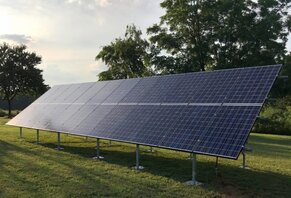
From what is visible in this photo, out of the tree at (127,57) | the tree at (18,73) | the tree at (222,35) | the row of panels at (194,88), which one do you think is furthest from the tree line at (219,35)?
the tree at (18,73)

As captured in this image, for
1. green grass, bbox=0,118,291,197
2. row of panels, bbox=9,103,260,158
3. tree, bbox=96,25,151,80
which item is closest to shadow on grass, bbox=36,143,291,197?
green grass, bbox=0,118,291,197

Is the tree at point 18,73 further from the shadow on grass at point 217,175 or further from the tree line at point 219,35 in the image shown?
the shadow on grass at point 217,175

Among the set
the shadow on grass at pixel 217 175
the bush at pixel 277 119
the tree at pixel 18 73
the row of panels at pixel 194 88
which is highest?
the tree at pixel 18 73

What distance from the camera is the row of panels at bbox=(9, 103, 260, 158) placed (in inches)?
377

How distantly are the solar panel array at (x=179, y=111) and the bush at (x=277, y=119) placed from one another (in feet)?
56.3

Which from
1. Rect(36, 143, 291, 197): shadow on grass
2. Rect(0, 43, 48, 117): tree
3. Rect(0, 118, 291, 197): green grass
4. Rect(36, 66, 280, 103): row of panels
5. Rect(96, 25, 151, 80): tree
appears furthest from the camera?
Rect(0, 43, 48, 117): tree

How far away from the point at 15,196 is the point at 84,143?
10.4 meters

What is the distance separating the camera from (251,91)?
34.9 ft

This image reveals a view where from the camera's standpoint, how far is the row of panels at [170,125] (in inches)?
377

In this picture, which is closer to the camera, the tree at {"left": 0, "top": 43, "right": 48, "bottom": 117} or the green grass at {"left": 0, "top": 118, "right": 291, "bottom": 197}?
the green grass at {"left": 0, "top": 118, "right": 291, "bottom": 197}

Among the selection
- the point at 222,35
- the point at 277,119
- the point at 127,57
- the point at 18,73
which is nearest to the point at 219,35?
the point at 222,35

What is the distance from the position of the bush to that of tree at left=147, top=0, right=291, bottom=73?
346 centimetres

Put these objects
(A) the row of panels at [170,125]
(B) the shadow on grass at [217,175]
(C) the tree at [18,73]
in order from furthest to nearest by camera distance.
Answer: (C) the tree at [18,73] → (B) the shadow on grass at [217,175] → (A) the row of panels at [170,125]

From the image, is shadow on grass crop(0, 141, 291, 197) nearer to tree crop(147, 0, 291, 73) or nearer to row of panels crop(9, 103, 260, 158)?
row of panels crop(9, 103, 260, 158)
